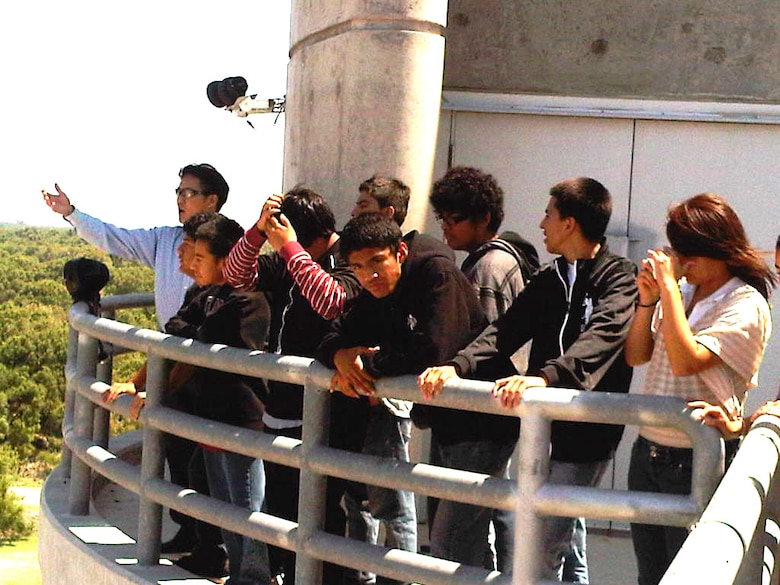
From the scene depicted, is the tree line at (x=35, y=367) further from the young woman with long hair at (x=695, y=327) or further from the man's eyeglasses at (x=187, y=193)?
the young woman with long hair at (x=695, y=327)

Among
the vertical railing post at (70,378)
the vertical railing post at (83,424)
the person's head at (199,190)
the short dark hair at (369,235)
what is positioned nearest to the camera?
the short dark hair at (369,235)

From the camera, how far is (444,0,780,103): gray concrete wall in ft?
22.5

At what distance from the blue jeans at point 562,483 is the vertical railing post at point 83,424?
261 centimetres

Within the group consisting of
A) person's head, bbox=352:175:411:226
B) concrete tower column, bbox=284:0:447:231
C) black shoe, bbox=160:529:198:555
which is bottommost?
black shoe, bbox=160:529:198:555

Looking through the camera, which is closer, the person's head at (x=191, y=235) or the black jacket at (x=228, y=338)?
the black jacket at (x=228, y=338)

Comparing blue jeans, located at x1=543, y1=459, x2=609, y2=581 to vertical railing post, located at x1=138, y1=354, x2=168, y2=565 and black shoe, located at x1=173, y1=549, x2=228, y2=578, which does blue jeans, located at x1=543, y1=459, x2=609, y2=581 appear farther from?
black shoe, located at x1=173, y1=549, x2=228, y2=578

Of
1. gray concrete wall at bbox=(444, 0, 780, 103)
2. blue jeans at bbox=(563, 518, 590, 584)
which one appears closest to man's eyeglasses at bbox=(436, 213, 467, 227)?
blue jeans at bbox=(563, 518, 590, 584)

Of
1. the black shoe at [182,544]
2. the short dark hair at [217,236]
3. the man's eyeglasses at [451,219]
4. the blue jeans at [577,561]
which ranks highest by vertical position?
the man's eyeglasses at [451,219]

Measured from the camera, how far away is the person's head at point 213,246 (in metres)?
5.15

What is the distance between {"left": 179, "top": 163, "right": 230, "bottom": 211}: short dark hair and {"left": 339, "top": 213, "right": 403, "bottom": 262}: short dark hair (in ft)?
7.20

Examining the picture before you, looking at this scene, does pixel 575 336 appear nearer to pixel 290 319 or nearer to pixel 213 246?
pixel 290 319

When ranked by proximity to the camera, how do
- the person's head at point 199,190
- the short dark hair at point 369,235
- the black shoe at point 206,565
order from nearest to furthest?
the short dark hair at point 369,235 → the black shoe at point 206,565 → the person's head at point 199,190

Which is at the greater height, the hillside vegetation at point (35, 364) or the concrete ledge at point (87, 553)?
the concrete ledge at point (87, 553)

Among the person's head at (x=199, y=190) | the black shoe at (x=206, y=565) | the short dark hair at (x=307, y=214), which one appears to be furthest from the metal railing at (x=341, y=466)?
the person's head at (x=199, y=190)
